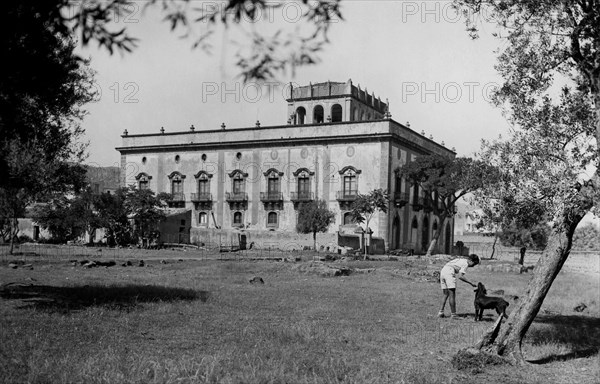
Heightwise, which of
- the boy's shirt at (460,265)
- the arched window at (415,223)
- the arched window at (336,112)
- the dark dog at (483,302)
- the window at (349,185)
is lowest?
the dark dog at (483,302)

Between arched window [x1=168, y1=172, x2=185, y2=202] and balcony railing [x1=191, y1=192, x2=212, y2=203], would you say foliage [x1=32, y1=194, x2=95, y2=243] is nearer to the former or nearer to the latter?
arched window [x1=168, y1=172, x2=185, y2=202]

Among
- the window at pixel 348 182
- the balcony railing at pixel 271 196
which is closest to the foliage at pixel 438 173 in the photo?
the window at pixel 348 182

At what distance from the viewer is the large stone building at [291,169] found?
47.2 meters

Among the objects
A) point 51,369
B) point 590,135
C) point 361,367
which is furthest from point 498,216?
point 51,369

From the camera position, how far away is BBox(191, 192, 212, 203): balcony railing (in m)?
52.9

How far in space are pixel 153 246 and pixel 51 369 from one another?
38.4 m

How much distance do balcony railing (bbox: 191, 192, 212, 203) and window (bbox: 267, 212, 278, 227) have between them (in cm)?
599

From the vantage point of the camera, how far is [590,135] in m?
9.88

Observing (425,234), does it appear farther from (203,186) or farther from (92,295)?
(92,295)

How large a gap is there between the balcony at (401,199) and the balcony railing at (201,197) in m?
16.6

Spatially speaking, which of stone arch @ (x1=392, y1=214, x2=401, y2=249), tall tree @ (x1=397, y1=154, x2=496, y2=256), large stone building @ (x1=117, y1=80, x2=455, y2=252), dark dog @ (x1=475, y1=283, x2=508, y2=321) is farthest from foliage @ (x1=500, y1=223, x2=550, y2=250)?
dark dog @ (x1=475, y1=283, x2=508, y2=321)

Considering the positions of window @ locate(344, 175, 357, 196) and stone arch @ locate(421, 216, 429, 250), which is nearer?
window @ locate(344, 175, 357, 196)

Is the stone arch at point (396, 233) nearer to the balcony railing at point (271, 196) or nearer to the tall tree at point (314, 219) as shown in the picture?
the tall tree at point (314, 219)

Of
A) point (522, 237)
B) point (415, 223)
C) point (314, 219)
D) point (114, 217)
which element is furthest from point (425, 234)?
point (114, 217)
